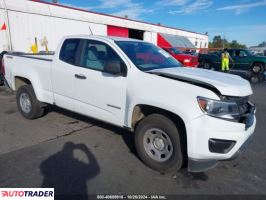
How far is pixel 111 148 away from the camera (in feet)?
14.3

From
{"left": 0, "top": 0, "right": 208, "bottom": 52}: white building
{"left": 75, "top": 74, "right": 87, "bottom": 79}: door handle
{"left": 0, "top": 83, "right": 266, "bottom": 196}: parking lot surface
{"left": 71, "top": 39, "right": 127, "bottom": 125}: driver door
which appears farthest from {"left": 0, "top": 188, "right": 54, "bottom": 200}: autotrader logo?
{"left": 0, "top": 0, "right": 208, "bottom": 52}: white building

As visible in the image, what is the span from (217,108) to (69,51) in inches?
123

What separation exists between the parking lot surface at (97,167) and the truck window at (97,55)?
1465 mm

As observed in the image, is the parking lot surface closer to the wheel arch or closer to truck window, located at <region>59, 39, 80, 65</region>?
the wheel arch

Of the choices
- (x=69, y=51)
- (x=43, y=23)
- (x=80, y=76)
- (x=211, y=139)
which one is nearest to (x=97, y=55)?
(x=80, y=76)

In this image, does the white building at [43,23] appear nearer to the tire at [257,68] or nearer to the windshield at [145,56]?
the windshield at [145,56]

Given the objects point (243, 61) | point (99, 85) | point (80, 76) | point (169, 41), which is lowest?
point (243, 61)

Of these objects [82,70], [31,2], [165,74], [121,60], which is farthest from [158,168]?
[31,2]

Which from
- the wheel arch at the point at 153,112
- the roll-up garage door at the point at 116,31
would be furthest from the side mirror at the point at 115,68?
the roll-up garage door at the point at 116,31

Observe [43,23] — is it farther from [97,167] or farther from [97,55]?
[97,167]

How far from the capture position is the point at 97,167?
3654 mm

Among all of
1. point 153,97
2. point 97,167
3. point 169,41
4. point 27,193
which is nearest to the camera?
point 27,193

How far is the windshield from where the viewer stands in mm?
3953

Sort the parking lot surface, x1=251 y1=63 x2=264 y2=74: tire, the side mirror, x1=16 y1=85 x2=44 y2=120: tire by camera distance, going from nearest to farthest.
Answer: the parking lot surface → the side mirror → x1=16 y1=85 x2=44 y2=120: tire → x1=251 y1=63 x2=264 y2=74: tire
